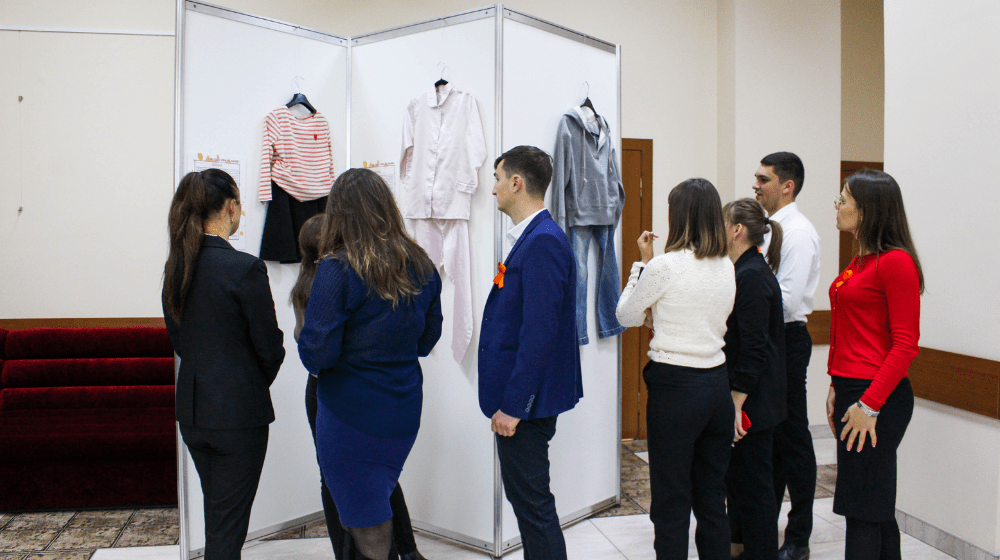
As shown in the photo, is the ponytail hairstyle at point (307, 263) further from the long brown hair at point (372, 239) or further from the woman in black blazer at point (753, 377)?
the woman in black blazer at point (753, 377)

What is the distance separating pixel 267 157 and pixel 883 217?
2.57 meters

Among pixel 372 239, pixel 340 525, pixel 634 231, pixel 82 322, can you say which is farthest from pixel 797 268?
pixel 82 322

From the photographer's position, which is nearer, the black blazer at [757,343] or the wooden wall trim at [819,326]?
the black blazer at [757,343]

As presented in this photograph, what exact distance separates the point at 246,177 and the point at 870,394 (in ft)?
8.92

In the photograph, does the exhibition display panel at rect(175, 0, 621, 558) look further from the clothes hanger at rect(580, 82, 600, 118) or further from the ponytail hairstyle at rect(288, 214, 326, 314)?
the ponytail hairstyle at rect(288, 214, 326, 314)

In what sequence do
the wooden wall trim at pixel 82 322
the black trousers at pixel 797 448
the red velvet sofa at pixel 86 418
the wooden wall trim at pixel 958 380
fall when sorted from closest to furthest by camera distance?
1. the wooden wall trim at pixel 958 380
2. the black trousers at pixel 797 448
3. the red velvet sofa at pixel 86 418
4. the wooden wall trim at pixel 82 322

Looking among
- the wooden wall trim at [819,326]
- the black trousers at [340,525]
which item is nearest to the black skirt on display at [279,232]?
the black trousers at [340,525]

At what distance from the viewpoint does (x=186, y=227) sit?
200cm

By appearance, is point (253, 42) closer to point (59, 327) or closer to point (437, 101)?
point (437, 101)

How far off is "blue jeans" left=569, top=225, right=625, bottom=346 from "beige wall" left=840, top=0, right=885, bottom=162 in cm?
298

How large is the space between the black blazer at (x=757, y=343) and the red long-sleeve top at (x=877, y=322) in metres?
0.20

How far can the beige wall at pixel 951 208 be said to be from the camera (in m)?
2.57

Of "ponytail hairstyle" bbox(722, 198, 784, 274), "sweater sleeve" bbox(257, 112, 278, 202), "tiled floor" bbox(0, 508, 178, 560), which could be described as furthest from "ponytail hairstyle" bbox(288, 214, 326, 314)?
"tiled floor" bbox(0, 508, 178, 560)

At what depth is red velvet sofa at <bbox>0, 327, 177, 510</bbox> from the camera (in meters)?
3.24
